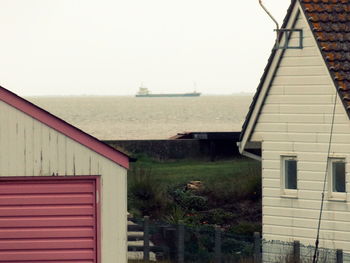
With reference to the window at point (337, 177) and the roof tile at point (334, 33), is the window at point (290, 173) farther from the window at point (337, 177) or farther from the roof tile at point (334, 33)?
the roof tile at point (334, 33)

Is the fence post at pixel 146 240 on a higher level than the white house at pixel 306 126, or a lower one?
lower

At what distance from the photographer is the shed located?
67.1 ft

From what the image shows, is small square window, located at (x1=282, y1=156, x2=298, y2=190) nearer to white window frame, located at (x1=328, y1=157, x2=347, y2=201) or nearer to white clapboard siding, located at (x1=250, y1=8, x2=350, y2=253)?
white clapboard siding, located at (x1=250, y1=8, x2=350, y2=253)

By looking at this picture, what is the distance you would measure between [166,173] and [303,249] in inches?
637

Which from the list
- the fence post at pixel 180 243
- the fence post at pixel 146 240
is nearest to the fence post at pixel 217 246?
the fence post at pixel 180 243

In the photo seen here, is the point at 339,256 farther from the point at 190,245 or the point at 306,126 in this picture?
the point at 190,245

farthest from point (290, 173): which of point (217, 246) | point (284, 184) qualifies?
point (217, 246)

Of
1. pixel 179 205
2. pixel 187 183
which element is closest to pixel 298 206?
pixel 179 205

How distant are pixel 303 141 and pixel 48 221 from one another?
22.4 feet

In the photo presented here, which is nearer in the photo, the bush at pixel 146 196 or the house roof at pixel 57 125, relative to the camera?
the house roof at pixel 57 125

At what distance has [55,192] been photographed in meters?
20.8

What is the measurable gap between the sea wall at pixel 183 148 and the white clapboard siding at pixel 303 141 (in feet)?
57.5

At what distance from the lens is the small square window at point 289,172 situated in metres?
25.9

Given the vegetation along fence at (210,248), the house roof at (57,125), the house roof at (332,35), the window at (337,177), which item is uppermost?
the house roof at (332,35)
